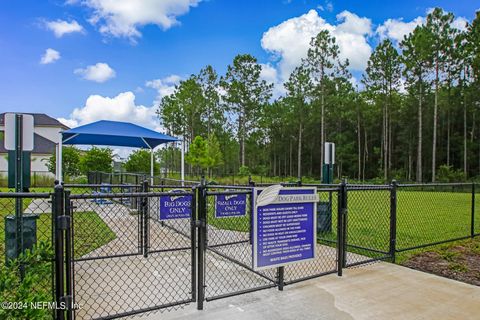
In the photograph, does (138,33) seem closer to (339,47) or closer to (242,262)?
(242,262)

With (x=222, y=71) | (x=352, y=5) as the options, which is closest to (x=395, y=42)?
(x=352, y=5)

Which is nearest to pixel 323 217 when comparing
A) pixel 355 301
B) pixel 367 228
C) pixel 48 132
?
pixel 367 228

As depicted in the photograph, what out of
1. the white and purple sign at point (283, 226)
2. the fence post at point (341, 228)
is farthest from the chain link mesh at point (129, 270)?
the fence post at point (341, 228)

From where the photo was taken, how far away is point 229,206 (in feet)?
17.6

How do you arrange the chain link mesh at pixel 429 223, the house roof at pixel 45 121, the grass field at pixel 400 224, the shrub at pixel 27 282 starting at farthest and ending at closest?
the house roof at pixel 45 121, the chain link mesh at pixel 429 223, the grass field at pixel 400 224, the shrub at pixel 27 282

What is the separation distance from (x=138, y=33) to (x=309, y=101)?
2705cm

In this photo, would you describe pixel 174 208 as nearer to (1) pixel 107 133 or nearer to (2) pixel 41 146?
(1) pixel 107 133

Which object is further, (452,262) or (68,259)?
(452,262)

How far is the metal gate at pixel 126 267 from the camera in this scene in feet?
9.34

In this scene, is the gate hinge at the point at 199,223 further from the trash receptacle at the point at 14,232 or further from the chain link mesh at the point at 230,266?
the trash receptacle at the point at 14,232

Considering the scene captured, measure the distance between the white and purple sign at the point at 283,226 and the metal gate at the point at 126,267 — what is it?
2.11 ft

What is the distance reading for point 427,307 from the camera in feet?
10.8

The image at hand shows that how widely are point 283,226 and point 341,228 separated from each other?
121 centimetres

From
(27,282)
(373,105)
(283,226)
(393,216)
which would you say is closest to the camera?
(27,282)
